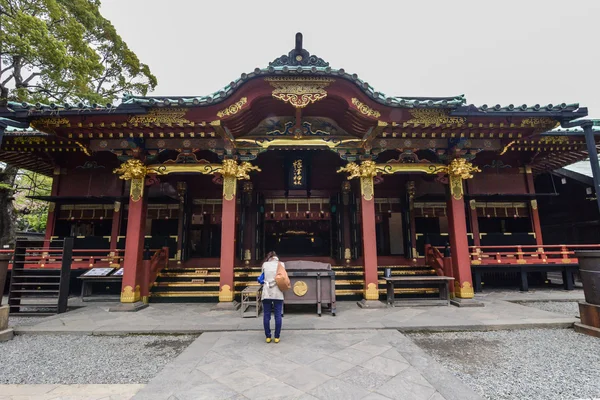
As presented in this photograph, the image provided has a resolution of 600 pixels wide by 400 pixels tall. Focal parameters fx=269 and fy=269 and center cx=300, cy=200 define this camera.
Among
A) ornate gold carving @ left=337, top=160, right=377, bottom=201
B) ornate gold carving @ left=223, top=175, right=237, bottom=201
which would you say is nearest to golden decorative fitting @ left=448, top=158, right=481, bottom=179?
ornate gold carving @ left=337, top=160, right=377, bottom=201

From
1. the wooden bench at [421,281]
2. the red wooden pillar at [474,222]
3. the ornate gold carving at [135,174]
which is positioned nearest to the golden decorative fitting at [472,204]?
the red wooden pillar at [474,222]

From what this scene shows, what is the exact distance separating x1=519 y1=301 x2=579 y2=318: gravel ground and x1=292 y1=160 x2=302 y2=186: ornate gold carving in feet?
25.2

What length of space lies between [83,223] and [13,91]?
636 centimetres

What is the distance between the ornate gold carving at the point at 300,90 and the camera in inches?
281

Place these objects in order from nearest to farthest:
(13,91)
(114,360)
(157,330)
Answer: (114,360) < (157,330) < (13,91)

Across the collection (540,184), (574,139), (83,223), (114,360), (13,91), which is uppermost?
(13,91)

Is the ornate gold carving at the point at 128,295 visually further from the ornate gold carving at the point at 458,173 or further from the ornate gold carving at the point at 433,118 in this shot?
the ornate gold carving at the point at 458,173

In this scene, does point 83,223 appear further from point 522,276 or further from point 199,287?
point 522,276

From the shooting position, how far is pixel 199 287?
28.0 ft

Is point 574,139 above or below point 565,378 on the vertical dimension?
above

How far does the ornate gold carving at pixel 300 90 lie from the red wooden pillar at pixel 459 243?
477cm

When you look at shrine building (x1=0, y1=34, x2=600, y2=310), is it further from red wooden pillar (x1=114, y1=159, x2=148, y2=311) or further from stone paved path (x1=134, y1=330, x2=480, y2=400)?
stone paved path (x1=134, y1=330, x2=480, y2=400)

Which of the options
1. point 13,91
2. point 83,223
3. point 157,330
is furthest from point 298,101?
point 13,91

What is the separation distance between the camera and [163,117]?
7.39 m
